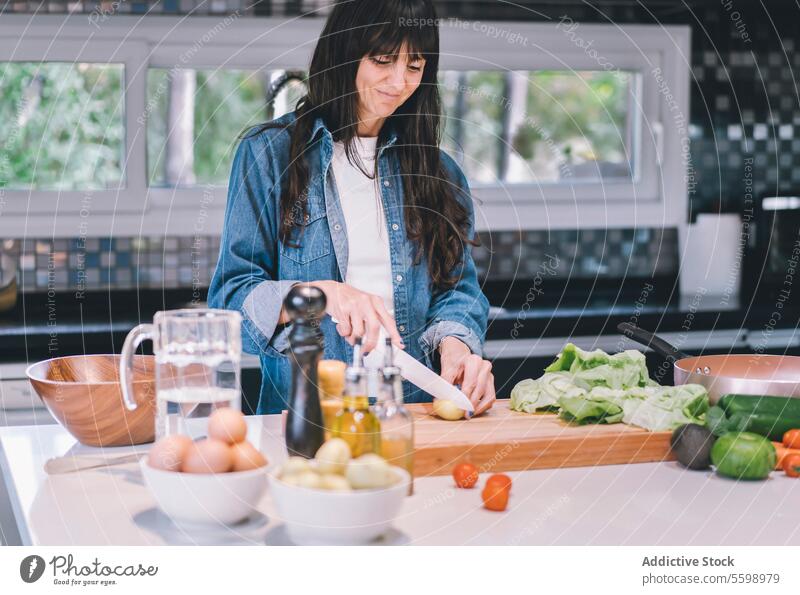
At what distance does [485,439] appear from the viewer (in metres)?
1.16

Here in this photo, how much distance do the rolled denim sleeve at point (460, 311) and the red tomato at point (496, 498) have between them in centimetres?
49

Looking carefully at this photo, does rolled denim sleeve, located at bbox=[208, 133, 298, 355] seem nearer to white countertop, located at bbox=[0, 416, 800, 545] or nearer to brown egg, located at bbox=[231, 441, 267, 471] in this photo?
white countertop, located at bbox=[0, 416, 800, 545]

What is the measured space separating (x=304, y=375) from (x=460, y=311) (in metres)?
0.59

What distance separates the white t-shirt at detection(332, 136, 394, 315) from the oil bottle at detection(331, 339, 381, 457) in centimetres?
55

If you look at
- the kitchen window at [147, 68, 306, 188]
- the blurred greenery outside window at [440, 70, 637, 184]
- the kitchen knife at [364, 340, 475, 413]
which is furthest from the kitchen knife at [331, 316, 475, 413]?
the blurred greenery outside window at [440, 70, 637, 184]

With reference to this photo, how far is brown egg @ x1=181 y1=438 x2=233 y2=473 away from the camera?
0.87 meters

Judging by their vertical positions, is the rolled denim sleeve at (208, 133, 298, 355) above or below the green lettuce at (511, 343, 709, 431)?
above

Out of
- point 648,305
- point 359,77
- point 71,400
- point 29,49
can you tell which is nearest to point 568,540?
point 71,400

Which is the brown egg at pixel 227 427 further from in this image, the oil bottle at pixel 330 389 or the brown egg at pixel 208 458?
the oil bottle at pixel 330 389

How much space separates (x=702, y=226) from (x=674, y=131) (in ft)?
0.93

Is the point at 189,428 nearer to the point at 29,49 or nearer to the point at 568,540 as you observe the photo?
the point at 568,540

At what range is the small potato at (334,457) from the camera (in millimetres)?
858

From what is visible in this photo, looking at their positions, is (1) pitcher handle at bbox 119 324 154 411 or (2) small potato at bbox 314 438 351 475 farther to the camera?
(1) pitcher handle at bbox 119 324 154 411

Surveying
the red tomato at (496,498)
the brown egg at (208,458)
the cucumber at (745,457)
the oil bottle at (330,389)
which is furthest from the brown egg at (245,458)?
the cucumber at (745,457)
